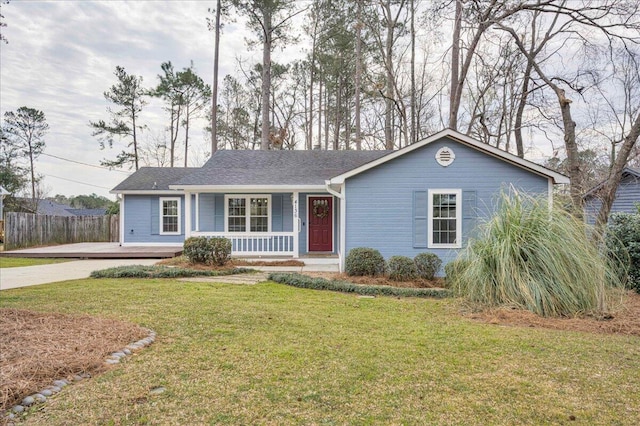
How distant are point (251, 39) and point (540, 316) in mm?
19040

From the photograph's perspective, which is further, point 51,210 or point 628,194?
point 51,210

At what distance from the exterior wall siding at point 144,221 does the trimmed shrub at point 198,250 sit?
17.7 feet

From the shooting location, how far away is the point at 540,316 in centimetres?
511

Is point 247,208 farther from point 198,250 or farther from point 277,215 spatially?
point 198,250

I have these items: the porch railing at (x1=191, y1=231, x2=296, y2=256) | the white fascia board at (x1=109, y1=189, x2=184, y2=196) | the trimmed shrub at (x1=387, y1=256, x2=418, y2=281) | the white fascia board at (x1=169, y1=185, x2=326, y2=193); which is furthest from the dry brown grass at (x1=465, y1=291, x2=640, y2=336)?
the white fascia board at (x1=109, y1=189, x2=184, y2=196)

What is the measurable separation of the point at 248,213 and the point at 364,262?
5527mm

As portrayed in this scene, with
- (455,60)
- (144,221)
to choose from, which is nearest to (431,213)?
(455,60)

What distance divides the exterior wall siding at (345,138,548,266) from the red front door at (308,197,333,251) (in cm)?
334

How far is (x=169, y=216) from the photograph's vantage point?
49.8 ft

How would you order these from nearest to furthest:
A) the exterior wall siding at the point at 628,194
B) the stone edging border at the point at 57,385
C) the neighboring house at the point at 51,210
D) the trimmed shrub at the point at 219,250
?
1. the stone edging border at the point at 57,385
2. the trimmed shrub at the point at 219,250
3. the exterior wall siding at the point at 628,194
4. the neighboring house at the point at 51,210

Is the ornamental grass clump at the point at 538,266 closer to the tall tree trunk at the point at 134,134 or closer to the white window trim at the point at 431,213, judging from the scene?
the white window trim at the point at 431,213

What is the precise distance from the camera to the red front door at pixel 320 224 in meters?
12.8

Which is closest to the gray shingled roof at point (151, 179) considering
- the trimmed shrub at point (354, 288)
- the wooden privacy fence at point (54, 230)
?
the wooden privacy fence at point (54, 230)

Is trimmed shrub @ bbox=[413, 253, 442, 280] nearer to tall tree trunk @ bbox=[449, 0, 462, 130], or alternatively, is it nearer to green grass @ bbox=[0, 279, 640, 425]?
green grass @ bbox=[0, 279, 640, 425]
